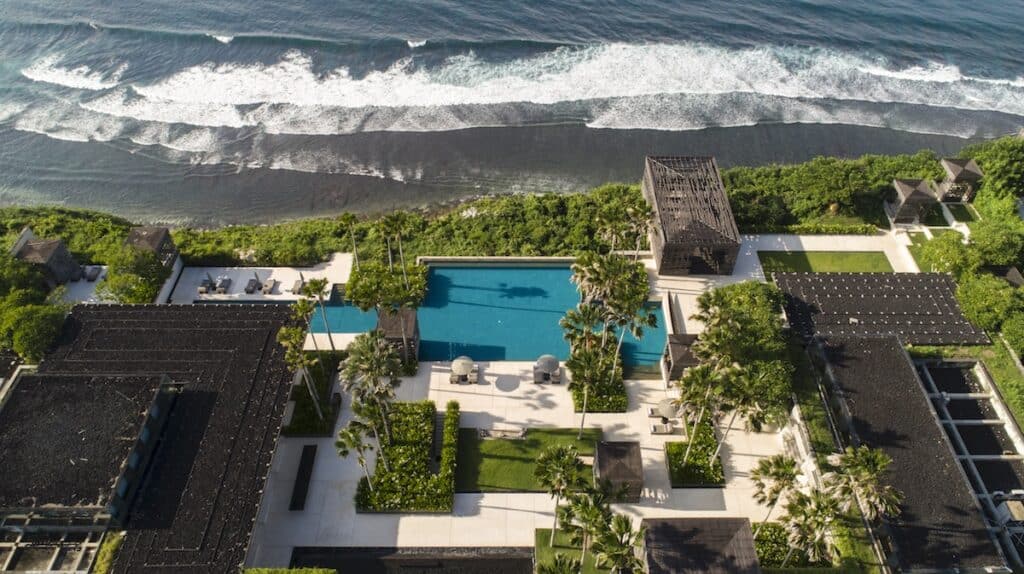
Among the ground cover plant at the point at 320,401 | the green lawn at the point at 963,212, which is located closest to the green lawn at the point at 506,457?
the ground cover plant at the point at 320,401

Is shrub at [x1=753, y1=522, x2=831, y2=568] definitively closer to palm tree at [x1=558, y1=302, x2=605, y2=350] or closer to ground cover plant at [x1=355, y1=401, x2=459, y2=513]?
palm tree at [x1=558, y1=302, x2=605, y2=350]

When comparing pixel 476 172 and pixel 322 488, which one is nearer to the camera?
pixel 322 488

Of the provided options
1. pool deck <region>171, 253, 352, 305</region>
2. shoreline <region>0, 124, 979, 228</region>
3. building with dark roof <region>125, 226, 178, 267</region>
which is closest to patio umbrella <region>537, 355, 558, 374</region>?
pool deck <region>171, 253, 352, 305</region>

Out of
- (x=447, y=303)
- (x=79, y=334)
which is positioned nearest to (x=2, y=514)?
(x=79, y=334)

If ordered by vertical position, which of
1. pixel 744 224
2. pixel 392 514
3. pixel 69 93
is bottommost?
pixel 392 514

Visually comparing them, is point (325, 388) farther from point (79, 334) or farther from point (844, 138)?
point (844, 138)

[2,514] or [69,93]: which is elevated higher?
[69,93]

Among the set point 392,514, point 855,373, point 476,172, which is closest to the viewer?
point 392,514

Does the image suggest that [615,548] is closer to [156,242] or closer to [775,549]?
[775,549]

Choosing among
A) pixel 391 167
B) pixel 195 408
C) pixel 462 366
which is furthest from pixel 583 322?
pixel 391 167
